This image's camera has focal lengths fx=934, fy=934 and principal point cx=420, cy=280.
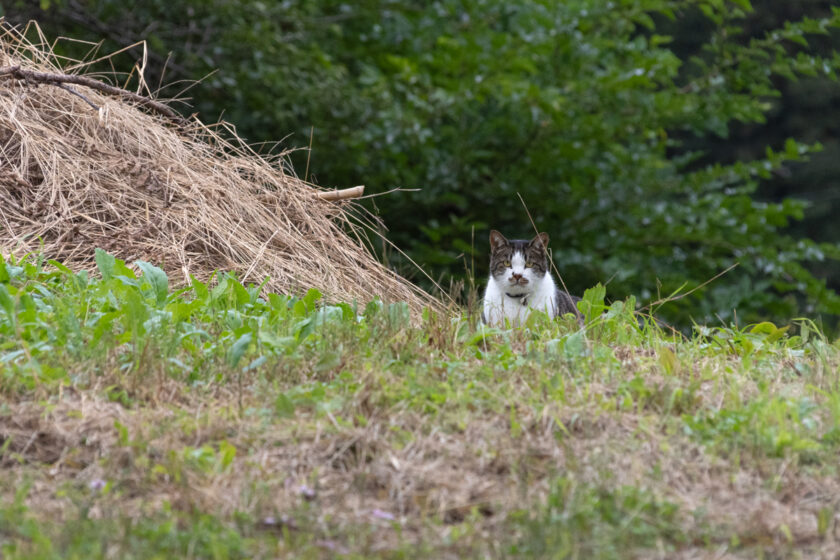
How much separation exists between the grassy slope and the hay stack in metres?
1.05

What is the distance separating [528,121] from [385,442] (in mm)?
5967

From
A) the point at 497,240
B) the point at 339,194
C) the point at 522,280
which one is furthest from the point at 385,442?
the point at 339,194

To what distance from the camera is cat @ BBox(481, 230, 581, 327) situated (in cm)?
472

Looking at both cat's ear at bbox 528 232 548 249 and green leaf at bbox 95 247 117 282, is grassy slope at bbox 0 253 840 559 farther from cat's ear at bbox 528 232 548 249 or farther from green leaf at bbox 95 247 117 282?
cat's ear at bbox 528 232 548 249

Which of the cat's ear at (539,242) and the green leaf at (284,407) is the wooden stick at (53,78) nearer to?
the cat's ear at (539,242)

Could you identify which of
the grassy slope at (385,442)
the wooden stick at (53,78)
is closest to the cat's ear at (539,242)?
the grassy slope at (385,442)

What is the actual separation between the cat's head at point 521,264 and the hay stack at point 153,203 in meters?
0.42

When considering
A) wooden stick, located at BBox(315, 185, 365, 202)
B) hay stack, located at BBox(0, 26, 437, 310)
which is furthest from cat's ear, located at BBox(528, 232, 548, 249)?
wooden stick, located at BBox(315, 185, 365, 202)

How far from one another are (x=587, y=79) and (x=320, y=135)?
8.07ft

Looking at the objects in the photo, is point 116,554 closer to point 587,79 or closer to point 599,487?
point 599,487

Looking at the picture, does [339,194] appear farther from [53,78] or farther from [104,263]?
[104,263]

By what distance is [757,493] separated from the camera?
249 cm

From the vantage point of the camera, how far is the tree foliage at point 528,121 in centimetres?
817

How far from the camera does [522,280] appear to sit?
4730mm
